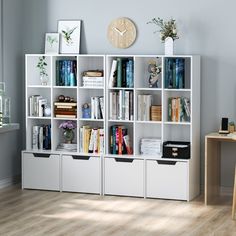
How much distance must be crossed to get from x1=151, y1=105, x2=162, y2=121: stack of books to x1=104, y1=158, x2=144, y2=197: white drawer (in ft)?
1.49

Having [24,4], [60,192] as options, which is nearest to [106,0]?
[24,4]

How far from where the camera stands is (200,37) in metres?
6.52

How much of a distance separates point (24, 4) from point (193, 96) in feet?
7.25

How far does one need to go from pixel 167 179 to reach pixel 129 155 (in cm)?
48

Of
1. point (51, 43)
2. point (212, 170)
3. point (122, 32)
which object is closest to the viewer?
point (212, 170)

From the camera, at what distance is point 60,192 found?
6.74 metres

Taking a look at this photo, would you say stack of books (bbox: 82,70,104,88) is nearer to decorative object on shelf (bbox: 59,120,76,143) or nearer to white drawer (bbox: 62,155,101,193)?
decorative object on shelf (bbox: 59,120,76,143)

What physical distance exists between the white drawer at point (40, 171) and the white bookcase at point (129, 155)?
0.01 metres

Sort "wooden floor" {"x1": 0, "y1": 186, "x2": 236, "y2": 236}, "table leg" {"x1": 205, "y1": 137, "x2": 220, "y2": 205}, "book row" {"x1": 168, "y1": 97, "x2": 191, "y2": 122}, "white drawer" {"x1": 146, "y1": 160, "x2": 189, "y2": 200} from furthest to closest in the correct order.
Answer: "book row" {"x1": 168, "y1": 97, "x2": 191, "y2": 122}, "white drawer" {"x1": 146, "y1": 160, "x2": 189, "y2": 200}, "table leg" {"x1": 205, "y1": 137, "x2": 220, "y2": 205}, "wooden floor" {"x1": 0, "y1": 186, "x2": 236, "y2": 236}

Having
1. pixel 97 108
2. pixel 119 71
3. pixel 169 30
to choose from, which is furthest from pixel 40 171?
pixel 169 30

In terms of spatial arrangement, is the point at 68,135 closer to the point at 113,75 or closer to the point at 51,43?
the point at 113,75

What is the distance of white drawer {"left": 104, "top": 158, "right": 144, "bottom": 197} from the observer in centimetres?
647

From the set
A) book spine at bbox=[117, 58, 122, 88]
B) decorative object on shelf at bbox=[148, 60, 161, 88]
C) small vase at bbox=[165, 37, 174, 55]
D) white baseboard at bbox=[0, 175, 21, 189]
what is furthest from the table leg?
white baseboard at bbox=[0, 175, 21, 189]

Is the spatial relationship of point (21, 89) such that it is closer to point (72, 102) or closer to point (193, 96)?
point (72, 102)
